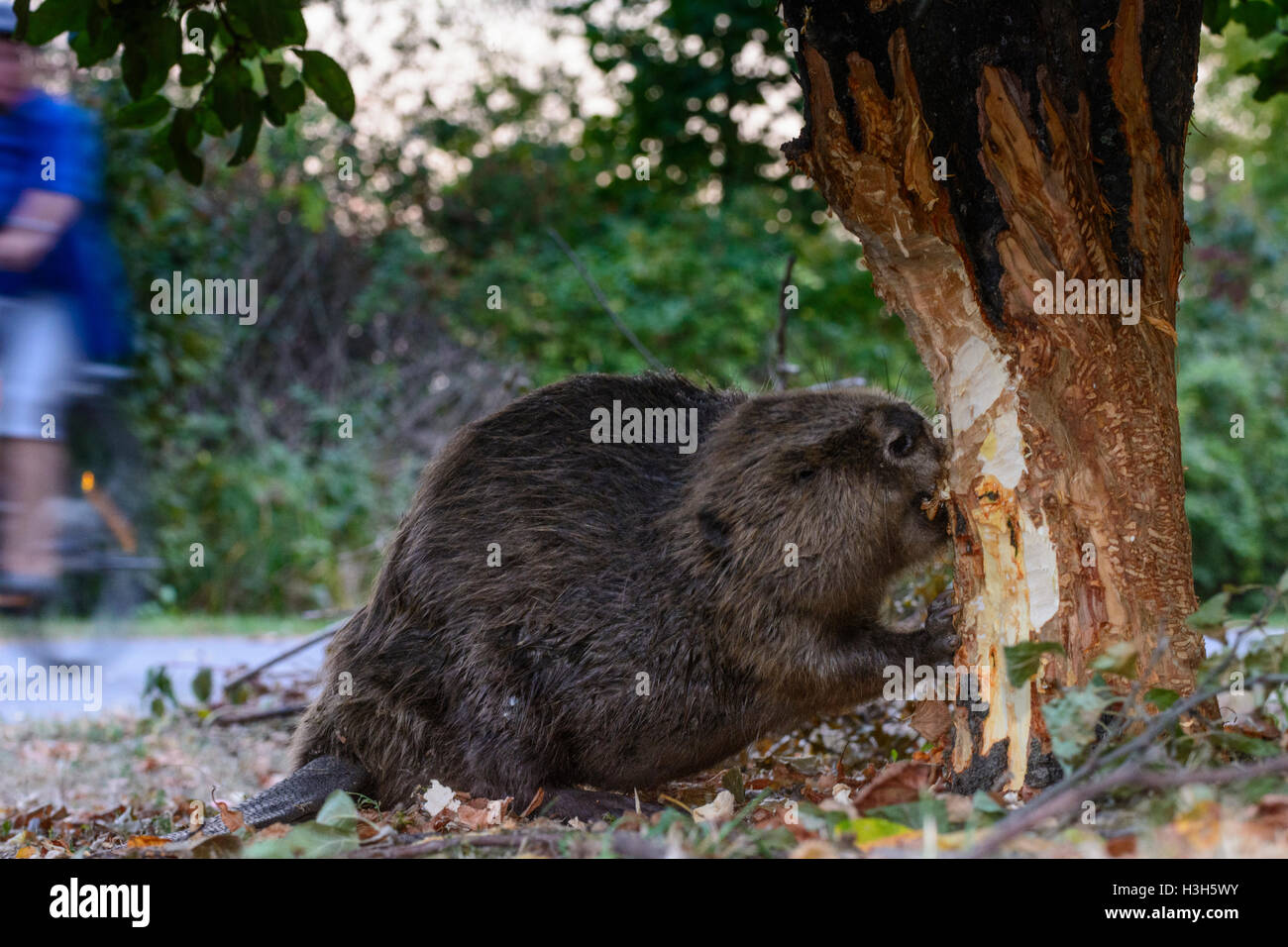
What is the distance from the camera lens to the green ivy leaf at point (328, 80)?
3.34 meters

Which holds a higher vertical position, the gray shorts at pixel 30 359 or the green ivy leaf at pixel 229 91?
the green ivy leaf at pixel 229 91

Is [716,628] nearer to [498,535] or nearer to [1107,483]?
[498,535]

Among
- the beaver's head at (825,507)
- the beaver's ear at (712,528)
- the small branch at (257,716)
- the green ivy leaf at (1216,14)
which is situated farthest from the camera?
the small branch at (257,716)

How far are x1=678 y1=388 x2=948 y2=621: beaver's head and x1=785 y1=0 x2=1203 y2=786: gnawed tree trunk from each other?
354mm

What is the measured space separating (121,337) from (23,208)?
1.03 meters

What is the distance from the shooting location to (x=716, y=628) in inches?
Result: 128

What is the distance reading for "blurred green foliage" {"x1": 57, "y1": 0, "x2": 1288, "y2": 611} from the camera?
34.2 feet

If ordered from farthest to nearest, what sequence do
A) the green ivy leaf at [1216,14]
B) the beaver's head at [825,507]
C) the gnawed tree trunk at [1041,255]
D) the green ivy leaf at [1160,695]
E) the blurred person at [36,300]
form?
the blurred person at [36,300], the green ivy leaf at [1216,14], the beaver's head at [825,507], the gnawed tree trunk at [1041,255], the green ivy leaf at [1160,695]

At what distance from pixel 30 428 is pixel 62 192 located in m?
0.96

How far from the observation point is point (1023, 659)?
7.36ft

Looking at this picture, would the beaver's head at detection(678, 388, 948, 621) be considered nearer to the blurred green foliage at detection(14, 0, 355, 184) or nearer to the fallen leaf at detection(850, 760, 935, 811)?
the fallen leaf at detection(850, 760, 935, 811)

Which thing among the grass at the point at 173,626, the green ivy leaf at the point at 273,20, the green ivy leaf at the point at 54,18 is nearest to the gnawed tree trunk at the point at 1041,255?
the green ivy leaf at the point at 273,20

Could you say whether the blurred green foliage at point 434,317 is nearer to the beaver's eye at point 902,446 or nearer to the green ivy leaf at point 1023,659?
the beaver's eye at point 902,446

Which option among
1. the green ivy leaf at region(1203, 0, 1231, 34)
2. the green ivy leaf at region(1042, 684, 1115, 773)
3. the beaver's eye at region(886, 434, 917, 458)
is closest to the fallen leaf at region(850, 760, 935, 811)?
the green ivy leaf at region(1042, 684, 1115, 773)
